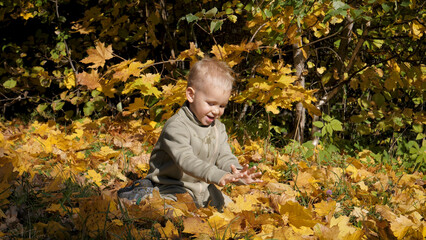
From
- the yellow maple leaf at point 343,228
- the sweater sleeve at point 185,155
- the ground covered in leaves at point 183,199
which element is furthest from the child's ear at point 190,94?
the yellow maple leaf at point 343,228

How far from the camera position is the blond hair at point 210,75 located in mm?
2170

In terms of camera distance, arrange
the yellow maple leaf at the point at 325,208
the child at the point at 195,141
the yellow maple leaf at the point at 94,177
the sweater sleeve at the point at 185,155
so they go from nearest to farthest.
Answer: the sweater sleeve at the point at 185,155, the yellow maple leaf at the point at 325,208, the child at the point at 195,141, the yellow maple leaf at the point at 94,177

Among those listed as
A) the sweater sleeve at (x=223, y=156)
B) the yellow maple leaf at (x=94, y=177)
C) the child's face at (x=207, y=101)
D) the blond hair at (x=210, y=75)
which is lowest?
the yellow maple leaf at (x=94, y=177)

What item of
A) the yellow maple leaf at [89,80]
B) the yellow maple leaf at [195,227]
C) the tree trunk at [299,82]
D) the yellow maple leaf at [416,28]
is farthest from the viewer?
the tree trunk at [299,82]

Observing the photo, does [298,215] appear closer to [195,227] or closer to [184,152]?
[195,227]

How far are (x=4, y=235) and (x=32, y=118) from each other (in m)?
3.58

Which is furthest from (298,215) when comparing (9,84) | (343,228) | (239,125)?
(9,84)

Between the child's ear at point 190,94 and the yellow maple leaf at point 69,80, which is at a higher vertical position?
the child's ear at point 190,94

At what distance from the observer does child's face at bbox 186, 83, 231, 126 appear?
217 cm

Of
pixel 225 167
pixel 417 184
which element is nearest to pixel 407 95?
pixel 417 184

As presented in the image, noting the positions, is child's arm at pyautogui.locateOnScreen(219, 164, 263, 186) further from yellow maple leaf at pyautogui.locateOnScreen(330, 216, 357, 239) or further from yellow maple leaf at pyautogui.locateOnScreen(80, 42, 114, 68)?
yellow maple leaf at pyautogui.locateOnScreen(80, 42, 114, 68)

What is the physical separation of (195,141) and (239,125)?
183 cm

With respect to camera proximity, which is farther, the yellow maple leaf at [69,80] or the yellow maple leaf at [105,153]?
the yellow maple leaf at [69,80]

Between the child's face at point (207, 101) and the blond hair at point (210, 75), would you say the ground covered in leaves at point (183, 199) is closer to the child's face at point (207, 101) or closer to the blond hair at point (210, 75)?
the child's face at point (207, 101)
